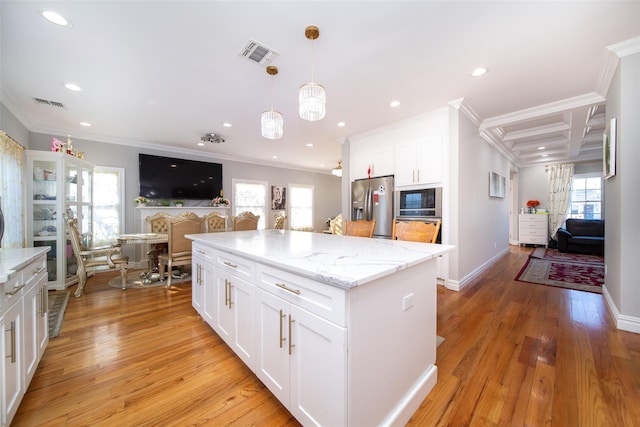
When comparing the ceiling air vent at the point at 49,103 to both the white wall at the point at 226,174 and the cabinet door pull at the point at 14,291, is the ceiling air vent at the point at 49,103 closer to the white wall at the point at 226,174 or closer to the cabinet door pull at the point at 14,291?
the white wall at the point at 226,174

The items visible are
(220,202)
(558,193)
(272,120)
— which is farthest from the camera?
(558,193)

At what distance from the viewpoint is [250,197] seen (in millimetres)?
6805

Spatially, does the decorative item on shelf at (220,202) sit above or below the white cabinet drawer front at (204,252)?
above

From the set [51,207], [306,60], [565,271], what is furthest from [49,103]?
[565,271]

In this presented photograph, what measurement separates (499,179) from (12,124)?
8.16 meters

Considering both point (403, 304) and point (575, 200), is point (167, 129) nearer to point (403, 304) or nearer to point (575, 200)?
point (403, 304)

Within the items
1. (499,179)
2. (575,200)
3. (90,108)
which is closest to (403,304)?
(90,108)

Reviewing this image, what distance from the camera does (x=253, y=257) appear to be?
57.1 inches

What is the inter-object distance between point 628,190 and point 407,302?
2.57 m

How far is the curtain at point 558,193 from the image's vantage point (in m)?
6.41

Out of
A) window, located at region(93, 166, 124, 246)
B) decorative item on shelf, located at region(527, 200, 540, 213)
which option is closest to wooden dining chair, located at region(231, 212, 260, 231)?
window, located at region(93, 166, 124, 246)

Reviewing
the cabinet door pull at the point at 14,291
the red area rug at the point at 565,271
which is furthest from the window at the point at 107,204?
the red area rug at the point at 565,271

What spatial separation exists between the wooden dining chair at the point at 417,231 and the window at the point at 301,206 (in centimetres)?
573

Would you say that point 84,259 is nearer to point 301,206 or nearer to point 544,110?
point 301,206
